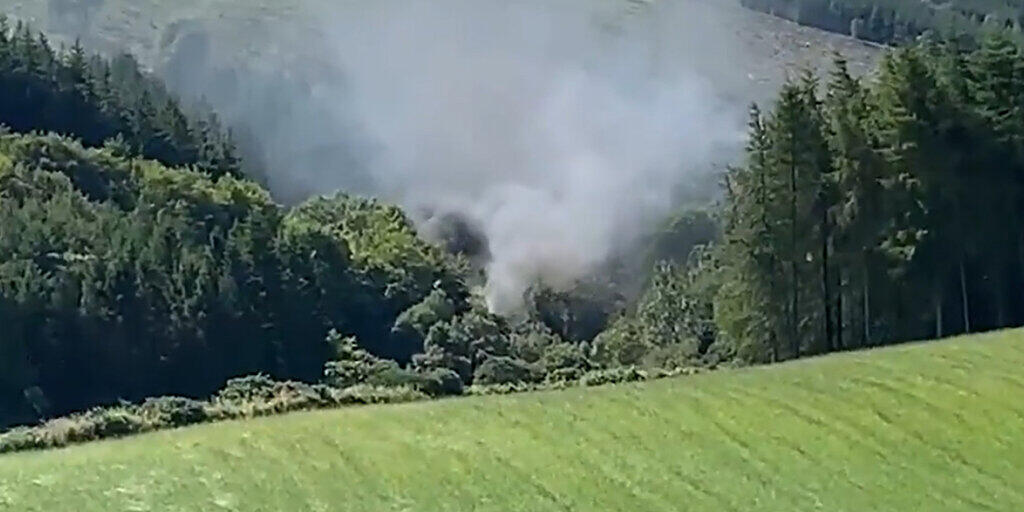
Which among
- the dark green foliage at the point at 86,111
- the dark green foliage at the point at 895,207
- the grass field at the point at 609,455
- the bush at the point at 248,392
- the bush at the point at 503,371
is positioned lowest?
the grass field at the point at 609,455

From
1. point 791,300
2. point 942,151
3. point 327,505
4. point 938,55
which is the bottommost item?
point 327,505

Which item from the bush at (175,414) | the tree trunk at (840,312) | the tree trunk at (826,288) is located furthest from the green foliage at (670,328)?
the bush at (175,414)

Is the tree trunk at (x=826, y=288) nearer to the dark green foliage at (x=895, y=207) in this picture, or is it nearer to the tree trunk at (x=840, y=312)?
the dark green foliage at (x=895, y=207)

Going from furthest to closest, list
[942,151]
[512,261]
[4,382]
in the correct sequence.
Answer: [512,261] < [4,382] < [942,151]

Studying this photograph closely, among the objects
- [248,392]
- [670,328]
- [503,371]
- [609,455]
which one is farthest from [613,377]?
[670,328]

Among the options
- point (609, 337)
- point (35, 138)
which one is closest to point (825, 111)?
point (609, 337)

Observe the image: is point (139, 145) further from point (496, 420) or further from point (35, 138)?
point (496, 420)
